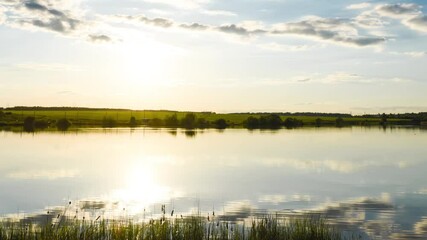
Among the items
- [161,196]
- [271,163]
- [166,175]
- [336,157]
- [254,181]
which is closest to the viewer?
[161,196]

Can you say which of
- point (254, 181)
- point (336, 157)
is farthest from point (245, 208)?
point (336, 157)

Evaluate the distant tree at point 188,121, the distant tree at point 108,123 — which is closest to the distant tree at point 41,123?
the distant tree at point 108,123

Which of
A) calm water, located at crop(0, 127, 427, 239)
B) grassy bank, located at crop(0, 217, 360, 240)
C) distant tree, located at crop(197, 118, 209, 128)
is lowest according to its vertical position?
calm water, located at crop(0, 127, 427, 239)

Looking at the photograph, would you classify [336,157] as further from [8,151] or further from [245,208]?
[8,151]

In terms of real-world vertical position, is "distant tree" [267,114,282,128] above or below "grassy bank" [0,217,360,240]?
above

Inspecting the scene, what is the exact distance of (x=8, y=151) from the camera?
2475 inches

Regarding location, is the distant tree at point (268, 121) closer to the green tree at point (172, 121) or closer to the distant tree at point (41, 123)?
the green tree at point (172, 121)

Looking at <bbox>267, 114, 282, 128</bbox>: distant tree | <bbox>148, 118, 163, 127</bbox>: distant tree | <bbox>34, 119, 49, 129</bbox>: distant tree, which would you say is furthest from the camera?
<bbox>148, 118, 163, 127</bbox>: distant tree

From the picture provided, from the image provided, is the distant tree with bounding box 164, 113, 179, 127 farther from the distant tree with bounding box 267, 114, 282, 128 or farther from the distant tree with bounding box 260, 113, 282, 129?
the distant tree with bounding box 267, 114, 282, 128

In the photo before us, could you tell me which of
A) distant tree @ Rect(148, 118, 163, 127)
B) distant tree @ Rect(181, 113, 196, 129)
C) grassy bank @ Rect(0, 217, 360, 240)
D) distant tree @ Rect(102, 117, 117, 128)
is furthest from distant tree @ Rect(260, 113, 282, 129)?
grassy bank @ Rect(0, 217, 360, 240)

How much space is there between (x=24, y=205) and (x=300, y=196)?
54.9ft

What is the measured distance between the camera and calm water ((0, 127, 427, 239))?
82.8 feet

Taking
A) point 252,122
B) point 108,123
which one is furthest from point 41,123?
point 252,122

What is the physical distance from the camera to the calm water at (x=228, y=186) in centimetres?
2525
